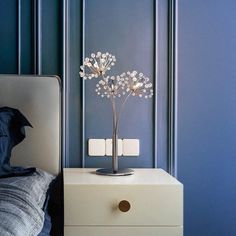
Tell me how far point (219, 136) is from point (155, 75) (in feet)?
1.69

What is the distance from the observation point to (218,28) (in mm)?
2205

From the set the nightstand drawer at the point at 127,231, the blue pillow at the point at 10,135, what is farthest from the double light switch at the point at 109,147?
the nightstand drawer at the point at 127,231

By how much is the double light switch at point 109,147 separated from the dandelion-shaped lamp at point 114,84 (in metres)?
0.11


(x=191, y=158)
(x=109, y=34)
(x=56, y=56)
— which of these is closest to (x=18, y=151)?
(x=56, y=56)

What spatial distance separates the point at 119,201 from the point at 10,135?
0.63 metres

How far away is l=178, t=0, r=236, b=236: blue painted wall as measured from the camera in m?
2.19

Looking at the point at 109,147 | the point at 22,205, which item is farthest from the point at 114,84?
the point at 22,205

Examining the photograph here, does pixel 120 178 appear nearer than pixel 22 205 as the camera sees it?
No

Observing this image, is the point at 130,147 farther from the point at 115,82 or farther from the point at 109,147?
the point at 115,82

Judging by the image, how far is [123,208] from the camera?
5.44ft

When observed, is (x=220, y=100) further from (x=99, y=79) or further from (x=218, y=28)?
(x=99, y=79)

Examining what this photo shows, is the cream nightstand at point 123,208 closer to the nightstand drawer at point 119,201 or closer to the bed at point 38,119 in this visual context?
the nightstand drawer at point 119,201

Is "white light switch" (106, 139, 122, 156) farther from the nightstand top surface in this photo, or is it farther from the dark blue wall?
the nightstand top surface

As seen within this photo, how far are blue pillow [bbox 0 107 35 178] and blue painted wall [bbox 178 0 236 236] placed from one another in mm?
896
